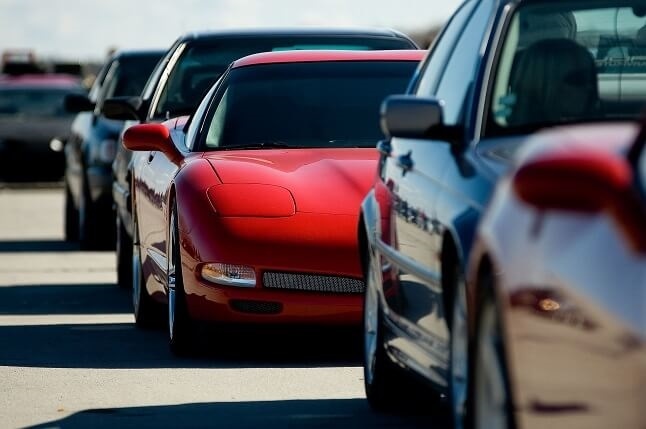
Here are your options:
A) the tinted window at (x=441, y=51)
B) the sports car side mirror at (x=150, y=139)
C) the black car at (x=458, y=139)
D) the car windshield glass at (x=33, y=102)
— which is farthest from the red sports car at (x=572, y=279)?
the car windshield glass at (x=33, y=102)

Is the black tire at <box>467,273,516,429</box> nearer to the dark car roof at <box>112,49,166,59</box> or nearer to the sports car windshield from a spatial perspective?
the sports car windshield

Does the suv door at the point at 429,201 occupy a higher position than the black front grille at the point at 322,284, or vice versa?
the suv door at the point at 429,201

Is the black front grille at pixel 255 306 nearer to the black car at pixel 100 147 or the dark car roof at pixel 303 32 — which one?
the dark car roof at pixel 303 32

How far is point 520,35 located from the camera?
745cm

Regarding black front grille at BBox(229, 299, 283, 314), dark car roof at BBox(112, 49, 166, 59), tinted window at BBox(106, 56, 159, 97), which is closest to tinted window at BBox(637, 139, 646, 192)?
black front grille at BBox(229, 299, 283, 314)

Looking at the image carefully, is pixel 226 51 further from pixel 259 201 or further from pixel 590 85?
pixel 590 85

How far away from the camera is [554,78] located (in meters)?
7.39

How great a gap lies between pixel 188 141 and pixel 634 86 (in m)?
3.69

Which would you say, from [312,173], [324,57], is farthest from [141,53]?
[312,173]

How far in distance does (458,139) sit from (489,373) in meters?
1.66

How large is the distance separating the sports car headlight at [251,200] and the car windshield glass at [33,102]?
69.2 feet

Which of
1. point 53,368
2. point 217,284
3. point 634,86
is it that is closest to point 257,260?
point 217,284

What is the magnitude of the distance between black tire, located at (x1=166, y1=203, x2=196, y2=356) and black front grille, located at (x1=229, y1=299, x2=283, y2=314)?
0.30m

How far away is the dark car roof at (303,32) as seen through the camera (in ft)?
44.7
